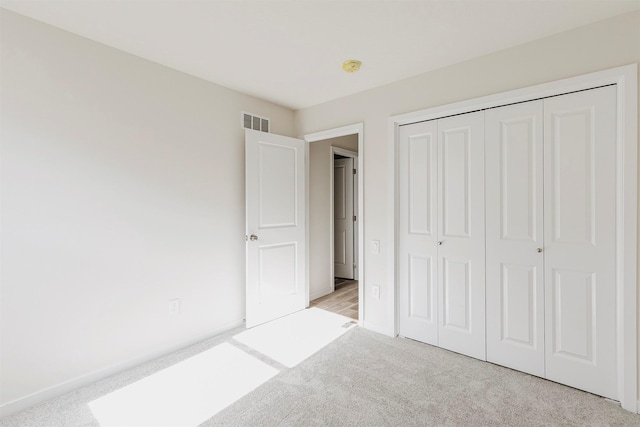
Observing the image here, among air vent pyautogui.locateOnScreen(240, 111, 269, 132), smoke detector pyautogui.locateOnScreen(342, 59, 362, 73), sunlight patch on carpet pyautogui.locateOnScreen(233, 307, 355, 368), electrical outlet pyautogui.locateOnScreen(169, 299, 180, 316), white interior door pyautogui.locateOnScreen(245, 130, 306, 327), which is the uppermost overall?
smoke detector pyautogui.locateOnScreen(342, 59, 362, 73)

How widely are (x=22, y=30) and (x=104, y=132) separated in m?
0.72

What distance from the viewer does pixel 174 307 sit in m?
2.67

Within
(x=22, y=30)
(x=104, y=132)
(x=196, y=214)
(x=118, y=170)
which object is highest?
(x=22, y=30)

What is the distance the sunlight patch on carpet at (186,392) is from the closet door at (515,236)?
186cm

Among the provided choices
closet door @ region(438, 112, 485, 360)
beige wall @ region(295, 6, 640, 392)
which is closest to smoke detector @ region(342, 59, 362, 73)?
beige wall @ region(295, 6, 640, 392)

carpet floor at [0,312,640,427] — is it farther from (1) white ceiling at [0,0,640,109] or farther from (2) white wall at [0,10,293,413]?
(1) white ceiling at [0,0,640,109]

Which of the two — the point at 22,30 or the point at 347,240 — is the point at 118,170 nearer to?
the point at 22,30

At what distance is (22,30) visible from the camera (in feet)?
6.26

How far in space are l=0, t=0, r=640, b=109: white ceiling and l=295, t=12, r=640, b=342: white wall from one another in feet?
0.32

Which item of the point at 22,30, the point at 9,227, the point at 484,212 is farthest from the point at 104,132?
the point at 484,212

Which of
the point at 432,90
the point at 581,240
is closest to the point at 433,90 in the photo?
the point at 432,90

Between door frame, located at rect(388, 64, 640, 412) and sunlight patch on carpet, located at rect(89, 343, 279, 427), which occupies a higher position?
door frame, located at rect(388, 64, 640, 412)

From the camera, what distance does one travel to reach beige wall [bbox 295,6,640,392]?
195cm

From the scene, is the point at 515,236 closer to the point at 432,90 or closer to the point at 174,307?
the point at 432,90
